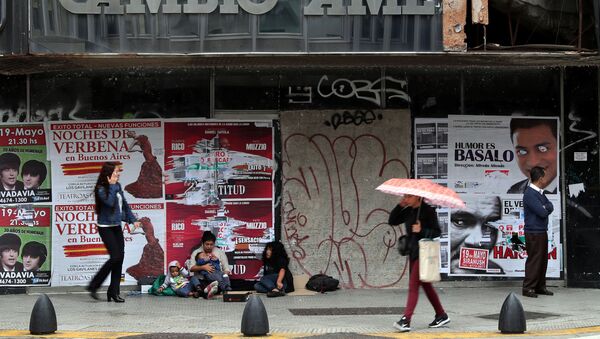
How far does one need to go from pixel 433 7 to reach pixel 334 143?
266 cm

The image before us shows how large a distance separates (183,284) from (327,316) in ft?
9.20

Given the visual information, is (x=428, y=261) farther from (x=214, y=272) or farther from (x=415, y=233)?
(x=214, y=272)

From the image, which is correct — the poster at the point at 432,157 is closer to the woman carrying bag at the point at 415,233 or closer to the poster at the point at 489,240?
the poster at the point at 489,240

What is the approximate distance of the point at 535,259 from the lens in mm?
12289

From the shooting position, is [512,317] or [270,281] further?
[270,281]

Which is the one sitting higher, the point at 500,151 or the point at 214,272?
the point at 500,151

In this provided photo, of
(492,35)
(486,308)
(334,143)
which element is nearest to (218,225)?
(334,143)

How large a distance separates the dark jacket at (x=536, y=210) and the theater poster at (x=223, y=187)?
3.59 m

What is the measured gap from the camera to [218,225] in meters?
13.3

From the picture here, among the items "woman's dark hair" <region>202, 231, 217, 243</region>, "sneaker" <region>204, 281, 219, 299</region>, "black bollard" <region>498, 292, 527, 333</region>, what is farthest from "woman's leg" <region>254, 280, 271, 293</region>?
"black bollard" <region>498, 292, 527, 333</region>

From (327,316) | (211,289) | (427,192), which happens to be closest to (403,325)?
(427,192)

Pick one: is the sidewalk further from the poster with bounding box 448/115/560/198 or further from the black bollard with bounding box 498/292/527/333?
the poster with bounding box 448/115/560/198

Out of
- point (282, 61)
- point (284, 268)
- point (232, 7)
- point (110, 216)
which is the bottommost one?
point (284, 268)

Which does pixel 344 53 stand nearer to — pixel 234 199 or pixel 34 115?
pixel 234 199
